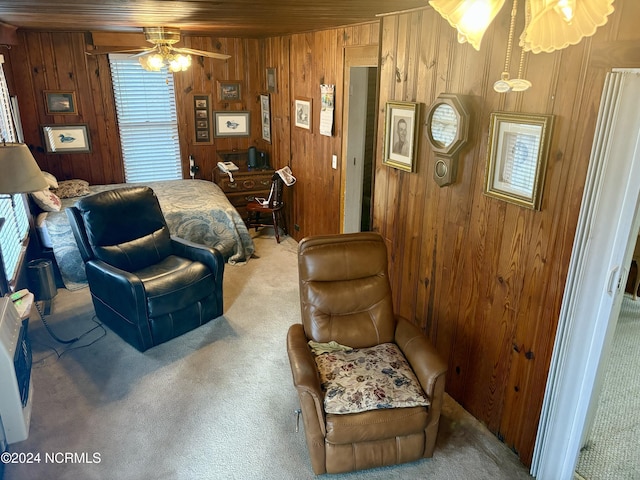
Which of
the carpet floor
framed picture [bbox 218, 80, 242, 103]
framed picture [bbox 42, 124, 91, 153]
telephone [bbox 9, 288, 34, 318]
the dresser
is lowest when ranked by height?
the carpet floor

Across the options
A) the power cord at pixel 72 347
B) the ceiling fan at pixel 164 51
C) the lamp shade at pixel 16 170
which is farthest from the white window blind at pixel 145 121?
the lamp shade at pixel 16 170

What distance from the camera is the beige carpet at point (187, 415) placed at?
92.0 inches

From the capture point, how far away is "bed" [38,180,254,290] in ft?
13.6

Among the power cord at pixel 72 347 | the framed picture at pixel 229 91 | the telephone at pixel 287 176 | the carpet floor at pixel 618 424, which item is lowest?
the carpet floor at pixel 618 424

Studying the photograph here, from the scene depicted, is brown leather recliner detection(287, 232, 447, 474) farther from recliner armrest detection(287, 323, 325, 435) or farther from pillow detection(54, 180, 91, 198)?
pillow detection(54, 180, 91, 198)

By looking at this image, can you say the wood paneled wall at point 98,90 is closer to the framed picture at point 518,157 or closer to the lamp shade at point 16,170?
the lamp shade at point 16,170

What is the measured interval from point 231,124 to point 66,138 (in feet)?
6.13

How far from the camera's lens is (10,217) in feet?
11.8

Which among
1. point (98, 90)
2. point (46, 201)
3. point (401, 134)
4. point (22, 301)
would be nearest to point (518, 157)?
point (401, 134)

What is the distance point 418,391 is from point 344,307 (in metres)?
0.64

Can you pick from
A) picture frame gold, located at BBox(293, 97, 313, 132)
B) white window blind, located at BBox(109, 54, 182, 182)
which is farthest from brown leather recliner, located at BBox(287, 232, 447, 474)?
white window blind, located at BBox(109, 54, 182, 182)

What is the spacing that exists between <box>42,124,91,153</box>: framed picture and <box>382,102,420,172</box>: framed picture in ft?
12.6

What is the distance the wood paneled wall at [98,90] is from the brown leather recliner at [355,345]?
361 centimetres

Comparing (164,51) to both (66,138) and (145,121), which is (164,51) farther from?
(66,138)
